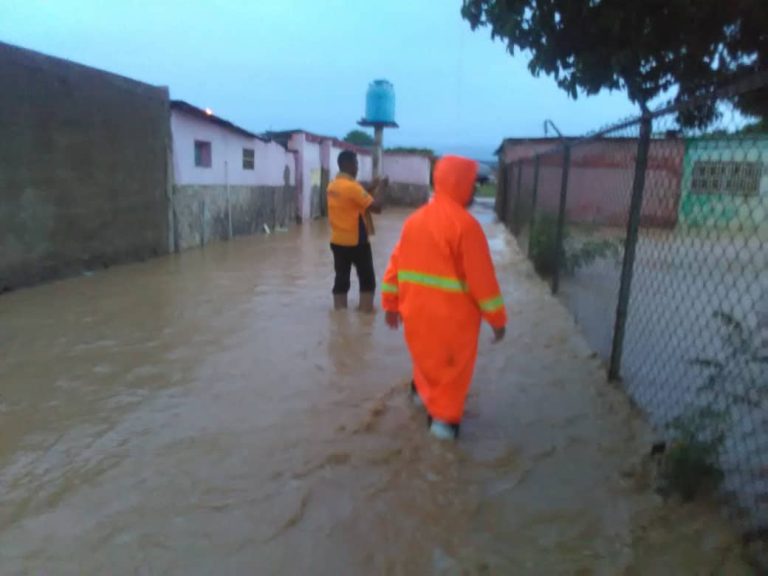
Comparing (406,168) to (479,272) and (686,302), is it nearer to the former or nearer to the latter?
(686,302)

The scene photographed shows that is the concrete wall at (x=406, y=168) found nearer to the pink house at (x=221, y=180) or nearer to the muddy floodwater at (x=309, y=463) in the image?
the pink house at (x=221, y=180)

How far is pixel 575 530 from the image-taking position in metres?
2.67

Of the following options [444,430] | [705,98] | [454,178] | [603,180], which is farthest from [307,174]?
[705,98]

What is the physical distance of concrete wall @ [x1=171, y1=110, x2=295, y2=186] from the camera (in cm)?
1138

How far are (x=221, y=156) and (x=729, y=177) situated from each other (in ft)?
34.7

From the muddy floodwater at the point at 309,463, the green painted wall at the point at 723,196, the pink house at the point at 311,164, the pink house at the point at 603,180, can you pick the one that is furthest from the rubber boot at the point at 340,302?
the pink house at the point at 311,164

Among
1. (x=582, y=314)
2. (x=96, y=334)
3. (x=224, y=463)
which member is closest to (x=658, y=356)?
(x=582, y=314)

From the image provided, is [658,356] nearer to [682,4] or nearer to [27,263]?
[682,4]

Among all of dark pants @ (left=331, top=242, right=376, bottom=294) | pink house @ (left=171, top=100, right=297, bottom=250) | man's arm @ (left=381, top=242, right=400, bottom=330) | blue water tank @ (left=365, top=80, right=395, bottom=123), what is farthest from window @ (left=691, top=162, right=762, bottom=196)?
blue water tank @ (left=365, top=80, right=395, bottom=123)

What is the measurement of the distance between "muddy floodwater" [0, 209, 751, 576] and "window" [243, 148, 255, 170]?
9592mm

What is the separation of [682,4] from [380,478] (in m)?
3.29

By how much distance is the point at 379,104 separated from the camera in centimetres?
2819

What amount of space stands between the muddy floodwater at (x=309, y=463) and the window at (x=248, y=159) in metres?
9.59

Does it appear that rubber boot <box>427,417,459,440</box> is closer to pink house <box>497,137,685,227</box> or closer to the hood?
the hood
